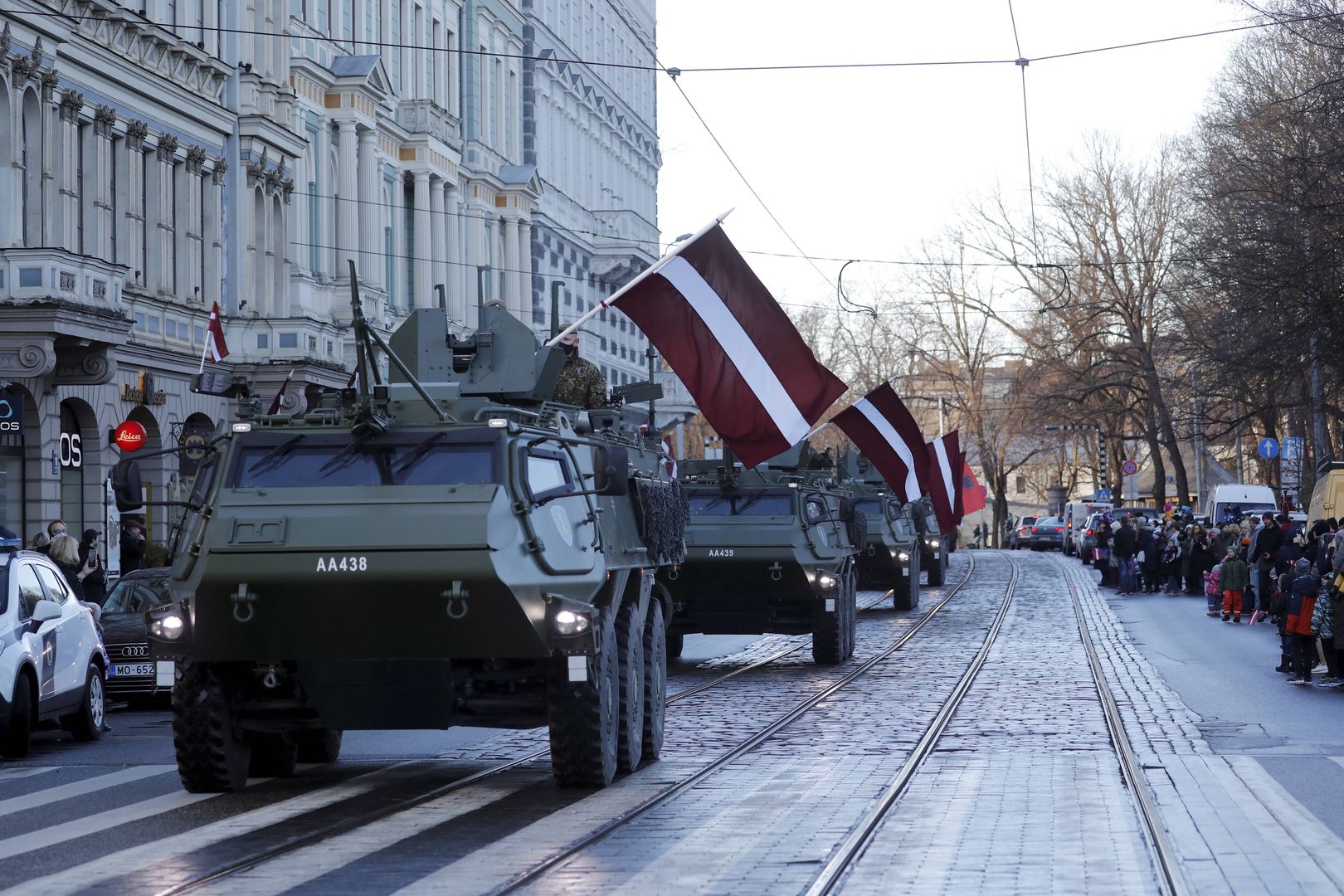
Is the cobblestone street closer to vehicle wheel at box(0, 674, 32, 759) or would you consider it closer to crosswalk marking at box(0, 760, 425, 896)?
crosswalk marking at box(0, 760, 425, 896)

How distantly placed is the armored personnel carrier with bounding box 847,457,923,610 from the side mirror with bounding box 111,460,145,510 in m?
22.9

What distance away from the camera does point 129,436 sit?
2745cm

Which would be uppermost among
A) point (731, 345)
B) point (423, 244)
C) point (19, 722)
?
point (423, 244)

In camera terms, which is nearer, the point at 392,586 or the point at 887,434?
the point at 392,586

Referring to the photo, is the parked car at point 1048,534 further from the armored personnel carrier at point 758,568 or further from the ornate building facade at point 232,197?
the armored personnel carrier at point 758,568

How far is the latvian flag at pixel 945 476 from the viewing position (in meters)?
30.3

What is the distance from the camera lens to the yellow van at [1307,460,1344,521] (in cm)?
3253

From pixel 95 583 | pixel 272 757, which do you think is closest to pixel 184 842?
pixel 272 757

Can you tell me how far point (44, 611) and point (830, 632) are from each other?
31.5 ft

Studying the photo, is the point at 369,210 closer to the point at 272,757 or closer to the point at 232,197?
the point at 232,197

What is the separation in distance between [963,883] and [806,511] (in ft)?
45.3

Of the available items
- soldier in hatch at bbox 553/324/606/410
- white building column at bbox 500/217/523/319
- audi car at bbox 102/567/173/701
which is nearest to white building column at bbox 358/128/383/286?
white building column at bbox 500/217/523/319

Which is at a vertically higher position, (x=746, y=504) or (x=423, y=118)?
(x=423, y=118)

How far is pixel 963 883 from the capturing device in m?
8.76
